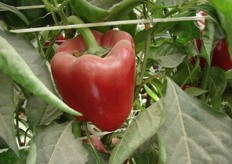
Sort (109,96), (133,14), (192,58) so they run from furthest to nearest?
(192,58), (133,14), (109,96)

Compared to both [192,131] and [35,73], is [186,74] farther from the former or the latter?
[35,73]

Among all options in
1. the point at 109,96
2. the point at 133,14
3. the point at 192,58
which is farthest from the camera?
the point at 192,58

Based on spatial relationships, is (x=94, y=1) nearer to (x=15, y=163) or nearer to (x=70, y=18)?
(x=70, y=18)

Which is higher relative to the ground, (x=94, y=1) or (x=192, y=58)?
(x=94, y=1)

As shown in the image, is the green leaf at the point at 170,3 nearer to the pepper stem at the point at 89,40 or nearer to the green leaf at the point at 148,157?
the pepper stem at the point at 89,40

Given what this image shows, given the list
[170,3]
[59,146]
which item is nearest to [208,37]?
[170,3]

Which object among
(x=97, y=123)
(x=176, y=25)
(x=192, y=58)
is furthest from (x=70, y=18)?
(x=192, y=58)

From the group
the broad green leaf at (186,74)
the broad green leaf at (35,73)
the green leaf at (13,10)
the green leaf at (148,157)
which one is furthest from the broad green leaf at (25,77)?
the broad green leaf at (186,74)
